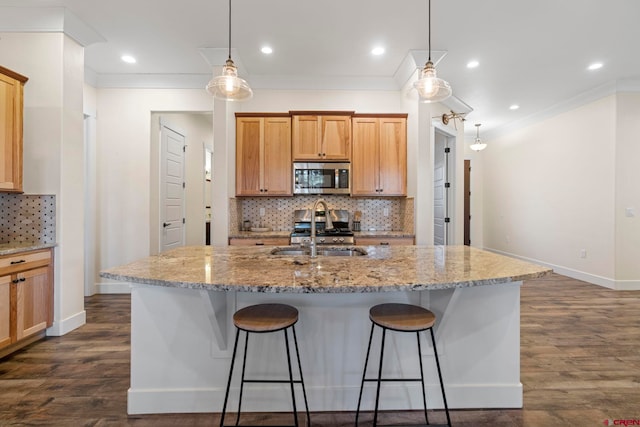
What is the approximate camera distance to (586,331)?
2.87 metres

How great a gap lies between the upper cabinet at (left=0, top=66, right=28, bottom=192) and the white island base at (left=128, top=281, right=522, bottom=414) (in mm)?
2001

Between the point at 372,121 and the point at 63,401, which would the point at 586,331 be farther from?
the point at 63,401

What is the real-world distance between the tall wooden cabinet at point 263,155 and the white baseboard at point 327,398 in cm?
259

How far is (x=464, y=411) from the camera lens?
5.80 feet

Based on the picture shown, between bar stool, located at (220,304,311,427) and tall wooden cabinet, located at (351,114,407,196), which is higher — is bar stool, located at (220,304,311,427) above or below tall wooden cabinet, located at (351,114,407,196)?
below

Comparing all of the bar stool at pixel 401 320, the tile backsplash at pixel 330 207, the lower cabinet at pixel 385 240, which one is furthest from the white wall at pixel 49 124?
the lower cabinet at pixel 385 240

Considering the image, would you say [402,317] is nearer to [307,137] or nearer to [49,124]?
[307,137]

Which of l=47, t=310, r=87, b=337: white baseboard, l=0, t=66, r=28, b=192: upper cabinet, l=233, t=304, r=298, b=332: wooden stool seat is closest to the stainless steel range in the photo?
l=233, t=304, r=298, b=332: wooden stool seat

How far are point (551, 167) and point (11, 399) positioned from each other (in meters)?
7.33

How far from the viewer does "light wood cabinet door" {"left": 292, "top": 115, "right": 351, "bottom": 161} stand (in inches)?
155

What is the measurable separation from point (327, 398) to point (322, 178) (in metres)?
2.71

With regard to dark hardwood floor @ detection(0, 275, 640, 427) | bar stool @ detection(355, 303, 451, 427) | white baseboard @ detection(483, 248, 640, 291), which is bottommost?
dark hardwood floor @ detection(0, 275, 640, 427)

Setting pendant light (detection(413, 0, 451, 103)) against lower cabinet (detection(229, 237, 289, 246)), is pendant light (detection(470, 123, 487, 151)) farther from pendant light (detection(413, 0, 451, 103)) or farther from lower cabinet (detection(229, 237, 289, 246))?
lower cabinet (detection(229, 237, 289, 246))

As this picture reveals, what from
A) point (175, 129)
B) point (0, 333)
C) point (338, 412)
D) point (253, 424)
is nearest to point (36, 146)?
point (0, 333)
